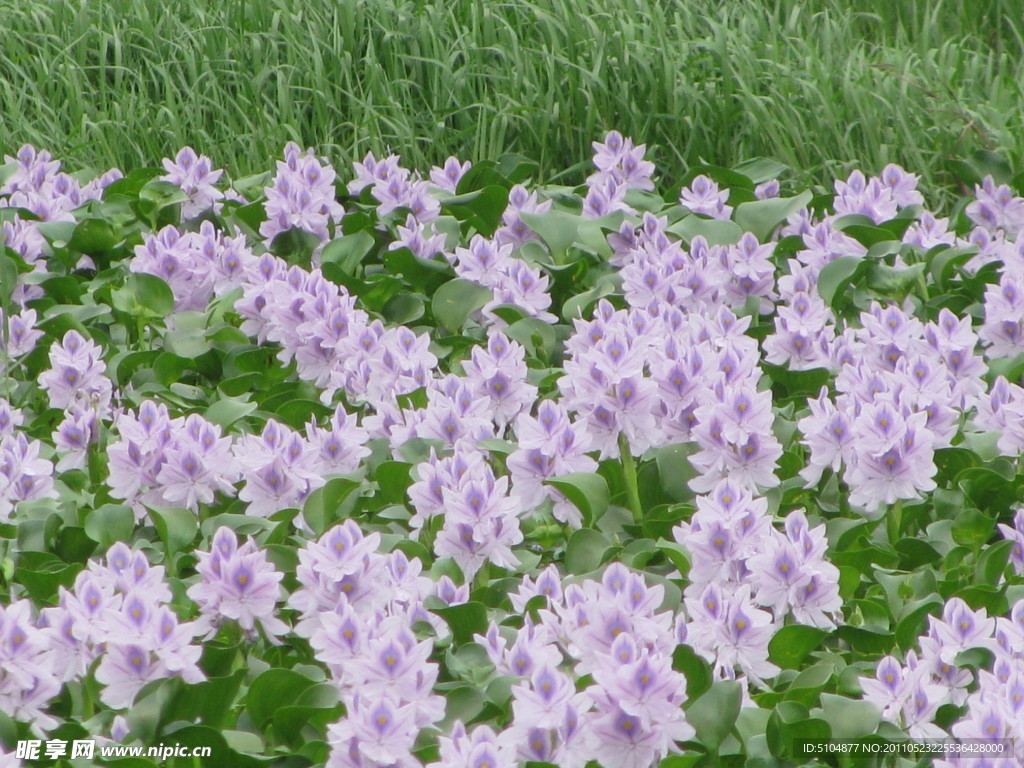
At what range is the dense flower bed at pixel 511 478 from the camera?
6.79ft

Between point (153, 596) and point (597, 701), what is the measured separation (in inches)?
28.9

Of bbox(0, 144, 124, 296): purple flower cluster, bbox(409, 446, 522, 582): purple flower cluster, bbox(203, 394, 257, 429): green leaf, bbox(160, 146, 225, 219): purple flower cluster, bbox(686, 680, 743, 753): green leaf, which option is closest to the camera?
bbox(686, 680, 743, 753): green leaf

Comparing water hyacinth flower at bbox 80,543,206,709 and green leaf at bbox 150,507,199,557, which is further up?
water hyacinth flower at bbox 80,543,206,709

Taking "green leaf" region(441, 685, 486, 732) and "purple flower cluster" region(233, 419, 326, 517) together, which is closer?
"green leaf" region(441, 685, 486, 732)

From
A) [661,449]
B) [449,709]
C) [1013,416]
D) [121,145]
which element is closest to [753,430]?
[661,449]

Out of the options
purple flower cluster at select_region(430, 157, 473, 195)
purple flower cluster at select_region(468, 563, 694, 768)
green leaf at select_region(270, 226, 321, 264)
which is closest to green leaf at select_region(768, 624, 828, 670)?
purple flower cluster at select_region(468, 563, 694, 768)

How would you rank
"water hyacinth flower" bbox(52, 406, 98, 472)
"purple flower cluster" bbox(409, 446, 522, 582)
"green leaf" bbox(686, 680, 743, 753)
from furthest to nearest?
1. "water hyacinth flower" bbox(52, 406, 98, 472)
2. "purple flower cluster" bbox(409, 446, 522, 582)
3. "green leaf" bbox(686, 680, 743, 753)

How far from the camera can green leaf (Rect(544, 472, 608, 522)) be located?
103 inches

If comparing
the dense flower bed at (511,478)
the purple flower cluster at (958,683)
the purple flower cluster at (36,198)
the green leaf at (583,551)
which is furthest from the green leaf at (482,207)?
the purple flower cluster at (958,683)

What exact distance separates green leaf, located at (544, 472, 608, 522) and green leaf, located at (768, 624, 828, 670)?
500mm

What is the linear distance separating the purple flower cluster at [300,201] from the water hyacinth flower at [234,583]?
2039mm

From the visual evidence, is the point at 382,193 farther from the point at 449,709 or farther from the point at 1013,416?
the point at 449,709

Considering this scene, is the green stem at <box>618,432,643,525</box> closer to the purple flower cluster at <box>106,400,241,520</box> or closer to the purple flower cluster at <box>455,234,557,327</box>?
the purple flower cluster at <box>106,400,241,520</box>

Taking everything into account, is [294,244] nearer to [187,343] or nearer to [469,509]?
[187,343]
